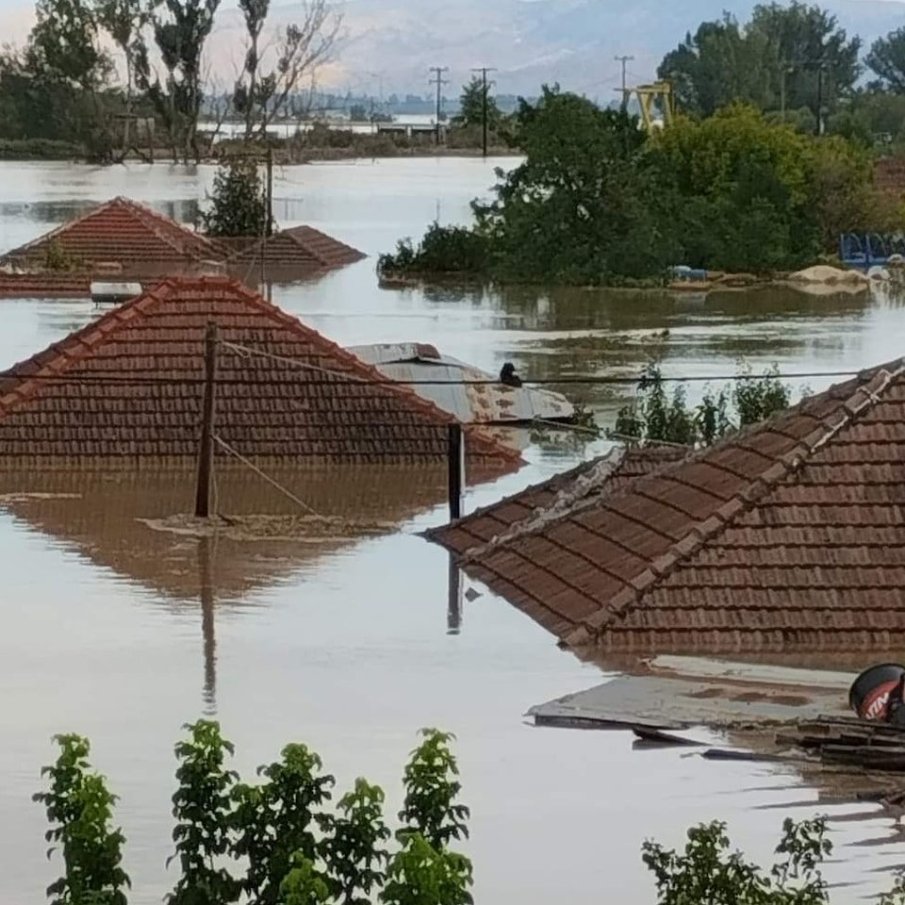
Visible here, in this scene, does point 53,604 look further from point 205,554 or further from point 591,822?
point 591,822

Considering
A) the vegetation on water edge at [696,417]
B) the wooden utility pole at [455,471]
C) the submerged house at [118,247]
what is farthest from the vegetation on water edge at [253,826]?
the submerged house at [118,247]

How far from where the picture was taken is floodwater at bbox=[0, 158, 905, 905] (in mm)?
11438

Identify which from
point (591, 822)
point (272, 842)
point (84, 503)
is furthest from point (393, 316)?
point (272, 842)

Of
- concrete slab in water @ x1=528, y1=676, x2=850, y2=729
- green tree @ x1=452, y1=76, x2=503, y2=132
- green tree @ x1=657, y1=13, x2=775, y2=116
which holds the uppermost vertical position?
green tree @ x1=657, y1=13, x2=775, y2=116

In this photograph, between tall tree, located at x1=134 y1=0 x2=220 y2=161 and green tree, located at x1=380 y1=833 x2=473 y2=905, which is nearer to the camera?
green tree, located at x1=380 y1=833 x2=473 y2=905

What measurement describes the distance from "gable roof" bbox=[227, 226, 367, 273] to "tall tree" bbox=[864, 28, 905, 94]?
67787 millimetres

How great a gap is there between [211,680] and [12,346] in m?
18.4

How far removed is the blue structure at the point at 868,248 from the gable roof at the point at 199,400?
85.4 ft

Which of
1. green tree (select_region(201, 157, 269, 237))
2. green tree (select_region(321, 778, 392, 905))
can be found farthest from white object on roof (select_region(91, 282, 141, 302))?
green tree (select_region(321, 778, 392, 905))

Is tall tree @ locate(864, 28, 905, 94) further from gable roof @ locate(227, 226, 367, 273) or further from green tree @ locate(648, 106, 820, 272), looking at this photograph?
green tree @ locate(648, 106, 820, 272)

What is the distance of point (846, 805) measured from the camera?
A: 11773 mm

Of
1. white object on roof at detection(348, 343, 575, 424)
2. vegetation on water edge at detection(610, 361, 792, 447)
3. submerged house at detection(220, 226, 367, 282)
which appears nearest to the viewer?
vegetation on water edge at detection(610, 361, 792, 447)

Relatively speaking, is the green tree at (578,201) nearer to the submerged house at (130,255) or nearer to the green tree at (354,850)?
the submerged house at (130,255)

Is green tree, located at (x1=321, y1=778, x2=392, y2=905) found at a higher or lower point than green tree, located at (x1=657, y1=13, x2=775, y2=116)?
lower
